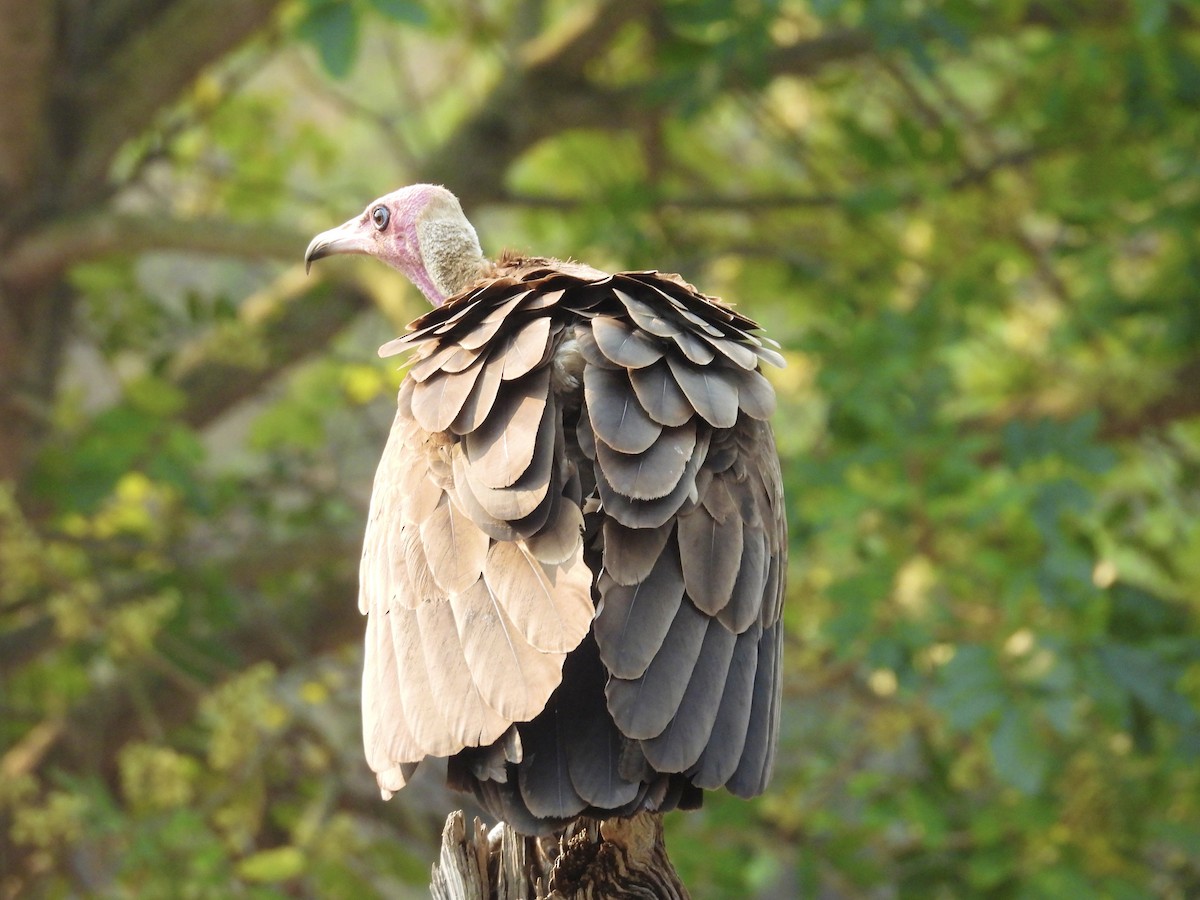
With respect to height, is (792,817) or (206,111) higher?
(206,111)

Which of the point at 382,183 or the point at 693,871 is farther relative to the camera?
the point at 382,183

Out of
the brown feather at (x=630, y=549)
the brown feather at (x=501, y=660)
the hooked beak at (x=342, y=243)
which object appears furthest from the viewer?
the hooked beak at (x=342, y=243)

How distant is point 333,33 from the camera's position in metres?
4.81

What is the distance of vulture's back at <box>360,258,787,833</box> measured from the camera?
2580mm

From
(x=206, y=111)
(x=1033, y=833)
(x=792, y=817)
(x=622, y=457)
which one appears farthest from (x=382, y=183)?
(x=622, y=457)

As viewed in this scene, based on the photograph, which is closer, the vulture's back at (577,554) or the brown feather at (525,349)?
the vulture's back at (577,554)

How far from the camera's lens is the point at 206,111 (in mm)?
6762

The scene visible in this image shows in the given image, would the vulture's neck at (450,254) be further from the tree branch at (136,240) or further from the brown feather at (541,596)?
the tree branch at (136,240)

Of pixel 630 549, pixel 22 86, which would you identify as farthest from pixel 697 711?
pixel 22 86

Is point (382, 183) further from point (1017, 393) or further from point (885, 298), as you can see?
point (1017, 393)

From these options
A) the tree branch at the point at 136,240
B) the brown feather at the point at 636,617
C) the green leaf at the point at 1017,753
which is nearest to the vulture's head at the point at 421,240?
the tree branch at the point at 136,240

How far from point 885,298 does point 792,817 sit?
7.47ft

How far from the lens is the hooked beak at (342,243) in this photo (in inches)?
171

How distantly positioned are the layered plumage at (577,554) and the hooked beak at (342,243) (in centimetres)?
124
